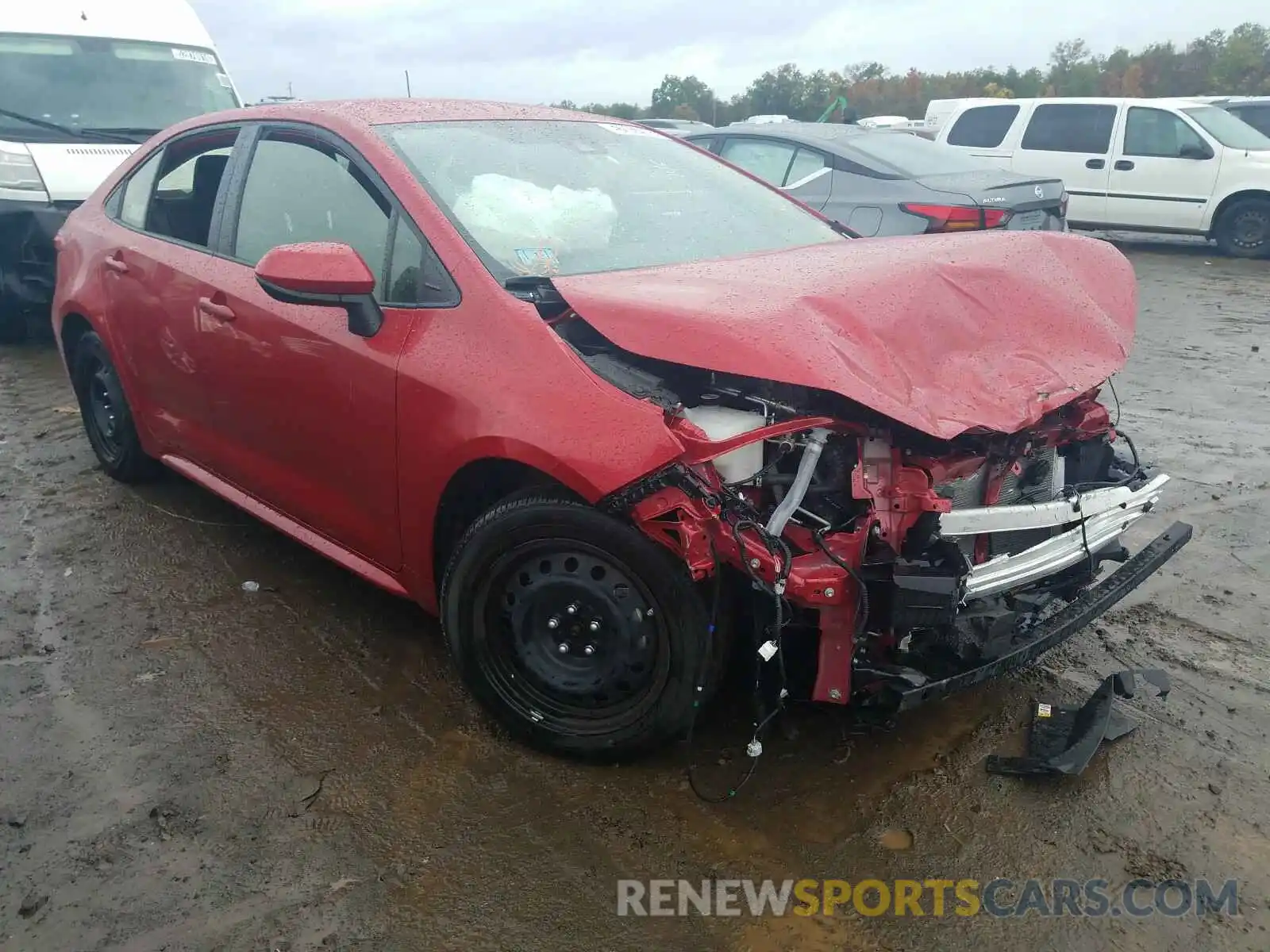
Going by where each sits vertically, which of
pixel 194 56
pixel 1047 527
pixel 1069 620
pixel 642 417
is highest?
pixel 194 56

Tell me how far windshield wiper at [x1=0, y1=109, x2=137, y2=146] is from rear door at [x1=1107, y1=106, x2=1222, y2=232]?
10745 millimetres

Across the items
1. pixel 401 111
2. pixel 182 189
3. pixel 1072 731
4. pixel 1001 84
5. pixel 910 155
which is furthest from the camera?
pixel 1001 84

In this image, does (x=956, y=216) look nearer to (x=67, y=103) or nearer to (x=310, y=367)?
(x=310, y=367)

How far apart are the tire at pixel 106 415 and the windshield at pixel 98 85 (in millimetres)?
3166

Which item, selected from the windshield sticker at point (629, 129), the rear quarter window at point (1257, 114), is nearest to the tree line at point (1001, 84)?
the rear quarter window at point (1257, 114)

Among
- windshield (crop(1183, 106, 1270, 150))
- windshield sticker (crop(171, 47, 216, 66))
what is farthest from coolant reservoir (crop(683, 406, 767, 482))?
windshield (crop(1183, 106, 1270, 150))

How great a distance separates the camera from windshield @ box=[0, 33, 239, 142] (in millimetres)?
7312

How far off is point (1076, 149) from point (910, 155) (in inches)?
227

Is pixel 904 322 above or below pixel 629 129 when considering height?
below

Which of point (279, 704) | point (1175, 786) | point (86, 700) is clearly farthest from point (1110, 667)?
point (86, 700)

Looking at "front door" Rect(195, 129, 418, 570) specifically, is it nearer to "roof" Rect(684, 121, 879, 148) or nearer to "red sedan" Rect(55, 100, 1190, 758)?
"red sedan" Rect(55, 100, 1190, 758)

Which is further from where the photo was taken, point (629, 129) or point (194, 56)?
point (194, 56)

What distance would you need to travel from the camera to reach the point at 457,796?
2.62 meters

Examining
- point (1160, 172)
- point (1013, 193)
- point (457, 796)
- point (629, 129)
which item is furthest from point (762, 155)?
point (1160, 172)
